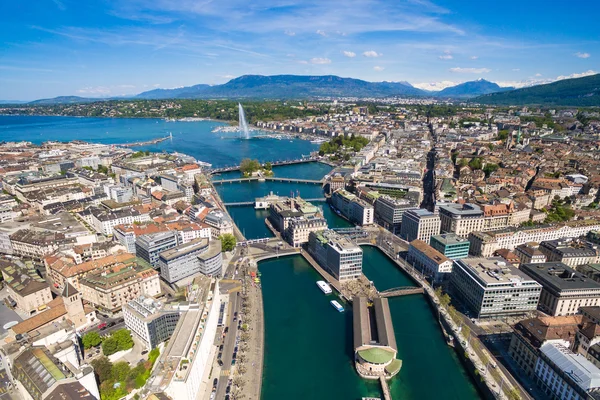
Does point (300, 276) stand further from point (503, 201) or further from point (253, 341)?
point (503, 201)

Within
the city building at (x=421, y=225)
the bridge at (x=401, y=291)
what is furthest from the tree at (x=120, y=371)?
the city building at (x=421, y=225)

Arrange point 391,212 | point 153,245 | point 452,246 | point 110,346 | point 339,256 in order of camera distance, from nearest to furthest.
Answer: point 110,346 < point 339,256 < point 153,245 < point 452,246 < point 391,212

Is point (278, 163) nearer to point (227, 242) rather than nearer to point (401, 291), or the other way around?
point (227, 242)

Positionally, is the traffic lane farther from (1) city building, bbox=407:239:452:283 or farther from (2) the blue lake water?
(2) the blue lake water

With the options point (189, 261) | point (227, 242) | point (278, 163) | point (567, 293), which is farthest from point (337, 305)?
point (278, 163)

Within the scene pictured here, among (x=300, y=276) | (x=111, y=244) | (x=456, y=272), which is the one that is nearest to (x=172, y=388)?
(x=300, y=276)

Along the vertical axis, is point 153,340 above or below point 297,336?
above
